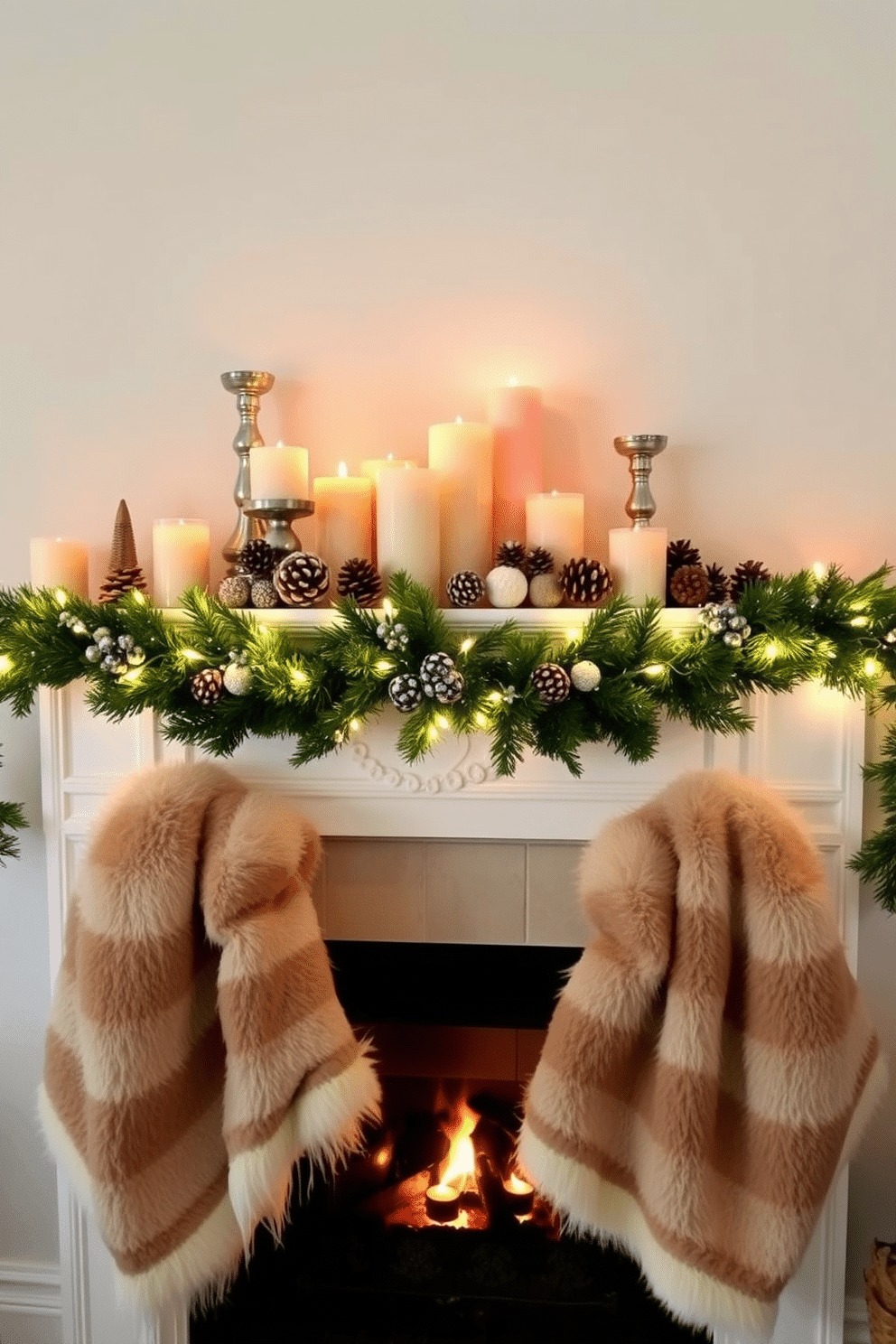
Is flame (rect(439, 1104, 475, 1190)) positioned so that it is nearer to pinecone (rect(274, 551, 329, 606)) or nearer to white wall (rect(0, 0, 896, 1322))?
white wall (rect(0, 0, 896, 1322))

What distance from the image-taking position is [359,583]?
125 cm

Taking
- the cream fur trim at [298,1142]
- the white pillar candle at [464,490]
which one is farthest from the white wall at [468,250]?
the cream fur trim at [298,1142]

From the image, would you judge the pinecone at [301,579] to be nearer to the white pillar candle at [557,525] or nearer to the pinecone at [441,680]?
the pinecone at [441,680]

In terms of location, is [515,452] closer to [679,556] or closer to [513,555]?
[513,555]

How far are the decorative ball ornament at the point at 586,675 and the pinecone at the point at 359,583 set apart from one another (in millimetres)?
291

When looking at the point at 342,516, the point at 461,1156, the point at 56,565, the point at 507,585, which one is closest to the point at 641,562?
the point at 507,585

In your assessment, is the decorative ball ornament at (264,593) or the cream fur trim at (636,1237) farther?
the decorative ball ornament at (264,593)

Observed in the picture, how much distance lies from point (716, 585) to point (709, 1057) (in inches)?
24.0

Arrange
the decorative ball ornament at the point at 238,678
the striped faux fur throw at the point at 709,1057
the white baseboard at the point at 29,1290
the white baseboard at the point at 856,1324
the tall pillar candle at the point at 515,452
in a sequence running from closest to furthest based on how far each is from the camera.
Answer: the striped faux fur throw at the point at 709,1057 < the decorative ball ornament at the point at 238,678 < the tall pillar candle at the point at 515,452 < the white baseboard at the point at 856,1324 < the white baseboard at the point at 29,1290

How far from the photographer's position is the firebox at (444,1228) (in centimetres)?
141

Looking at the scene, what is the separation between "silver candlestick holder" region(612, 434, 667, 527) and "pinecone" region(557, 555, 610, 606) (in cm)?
10

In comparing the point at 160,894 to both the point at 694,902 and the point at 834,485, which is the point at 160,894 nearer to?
the point at 694,902

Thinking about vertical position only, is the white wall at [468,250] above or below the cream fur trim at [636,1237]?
above

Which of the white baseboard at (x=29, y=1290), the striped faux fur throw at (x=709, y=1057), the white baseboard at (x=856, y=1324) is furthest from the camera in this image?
the white baseboard at (x=29, y=1290)
